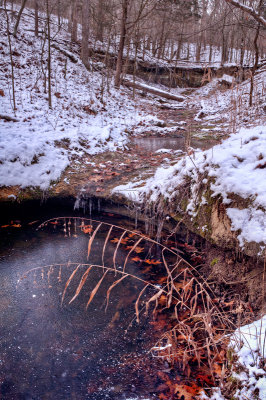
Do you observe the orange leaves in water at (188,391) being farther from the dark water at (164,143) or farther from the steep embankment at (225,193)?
the dark water at (164,143)

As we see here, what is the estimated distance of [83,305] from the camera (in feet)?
10.4

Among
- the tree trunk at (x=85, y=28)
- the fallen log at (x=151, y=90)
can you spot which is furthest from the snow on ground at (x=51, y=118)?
the fallen log at (x=151, y=90)

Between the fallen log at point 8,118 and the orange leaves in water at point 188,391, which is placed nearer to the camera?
the orange leaves in water at point 188,391

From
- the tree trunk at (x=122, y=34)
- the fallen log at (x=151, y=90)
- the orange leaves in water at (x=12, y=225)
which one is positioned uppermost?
the tree trunk at (x=122, y=34)

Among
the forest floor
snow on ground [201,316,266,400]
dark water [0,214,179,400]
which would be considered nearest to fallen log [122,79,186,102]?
the forest floor

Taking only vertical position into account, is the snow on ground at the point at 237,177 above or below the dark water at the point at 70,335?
above

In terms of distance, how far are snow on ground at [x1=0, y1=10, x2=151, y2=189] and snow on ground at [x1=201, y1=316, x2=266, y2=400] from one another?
5029 millimetres

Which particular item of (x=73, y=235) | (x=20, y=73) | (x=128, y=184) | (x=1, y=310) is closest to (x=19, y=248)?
(x=73, y=235)

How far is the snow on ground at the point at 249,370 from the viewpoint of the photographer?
64.7 inches

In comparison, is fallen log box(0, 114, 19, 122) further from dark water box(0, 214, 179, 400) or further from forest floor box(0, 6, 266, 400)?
dark water box(0, 214, 179, 400)

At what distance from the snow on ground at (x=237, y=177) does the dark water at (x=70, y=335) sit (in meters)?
1.33

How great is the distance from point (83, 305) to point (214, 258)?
191cm

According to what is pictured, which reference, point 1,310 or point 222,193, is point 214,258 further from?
point 1,310

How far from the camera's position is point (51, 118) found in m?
8.10
